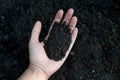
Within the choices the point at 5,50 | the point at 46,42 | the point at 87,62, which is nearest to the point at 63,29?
the point at 46,42

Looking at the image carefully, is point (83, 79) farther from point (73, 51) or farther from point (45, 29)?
point (45, 29)

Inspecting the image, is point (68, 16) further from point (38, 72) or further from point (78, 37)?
point (38, 72)

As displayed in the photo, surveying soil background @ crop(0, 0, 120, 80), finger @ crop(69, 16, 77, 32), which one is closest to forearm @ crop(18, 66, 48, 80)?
soil background @ crop(0, 0, 120, 80)

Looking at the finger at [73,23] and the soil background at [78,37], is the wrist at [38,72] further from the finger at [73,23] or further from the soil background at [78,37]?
the finger at [73,23]

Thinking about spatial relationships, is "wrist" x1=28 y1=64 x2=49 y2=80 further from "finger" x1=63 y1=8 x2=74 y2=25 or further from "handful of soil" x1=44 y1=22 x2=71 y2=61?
"finger" x1=63 y1=8 x2=74 y2=25

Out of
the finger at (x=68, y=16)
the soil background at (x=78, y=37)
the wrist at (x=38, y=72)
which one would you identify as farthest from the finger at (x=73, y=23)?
the wrist at (x=38, y=72)

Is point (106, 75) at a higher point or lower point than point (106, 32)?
lower
